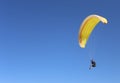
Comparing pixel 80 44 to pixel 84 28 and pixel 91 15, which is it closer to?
pixel 84 28

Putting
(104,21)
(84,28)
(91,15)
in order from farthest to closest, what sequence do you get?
1. (84,28)
2. (91,15)
3. (104,21)

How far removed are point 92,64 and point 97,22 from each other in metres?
6.12

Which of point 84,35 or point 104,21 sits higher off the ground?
point 84,35

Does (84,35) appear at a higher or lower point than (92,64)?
higher

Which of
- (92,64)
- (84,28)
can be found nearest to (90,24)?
(84,28)

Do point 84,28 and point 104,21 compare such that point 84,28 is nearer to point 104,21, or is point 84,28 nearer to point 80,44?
point 80,44

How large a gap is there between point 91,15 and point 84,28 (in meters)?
3.36

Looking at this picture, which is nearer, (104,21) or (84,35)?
(104,21)

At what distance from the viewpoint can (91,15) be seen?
45500 mm

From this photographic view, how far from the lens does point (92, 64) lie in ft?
151

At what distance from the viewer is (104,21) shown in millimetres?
41438

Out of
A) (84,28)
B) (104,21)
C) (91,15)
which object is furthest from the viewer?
(84,28)

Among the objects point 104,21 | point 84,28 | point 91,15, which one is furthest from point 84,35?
point 104,21

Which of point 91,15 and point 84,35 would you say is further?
point 84,35
